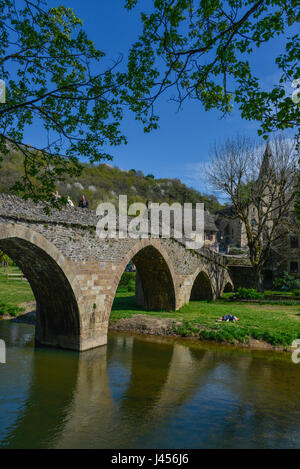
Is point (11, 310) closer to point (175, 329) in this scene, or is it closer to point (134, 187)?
point (175, 329)

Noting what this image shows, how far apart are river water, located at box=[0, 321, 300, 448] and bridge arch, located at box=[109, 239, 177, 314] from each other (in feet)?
16.4

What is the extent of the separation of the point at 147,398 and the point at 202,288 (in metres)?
17.8

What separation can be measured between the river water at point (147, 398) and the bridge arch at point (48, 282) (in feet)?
2.25

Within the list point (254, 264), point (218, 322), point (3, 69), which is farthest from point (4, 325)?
point (254, 264)

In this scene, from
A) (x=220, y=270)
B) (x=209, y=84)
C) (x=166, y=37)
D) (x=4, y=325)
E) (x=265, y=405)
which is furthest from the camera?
(x=220, y=270)

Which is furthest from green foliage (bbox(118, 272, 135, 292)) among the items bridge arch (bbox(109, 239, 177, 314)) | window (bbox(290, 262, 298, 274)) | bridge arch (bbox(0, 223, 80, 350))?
window (bbox(290, 262, 298, 274))

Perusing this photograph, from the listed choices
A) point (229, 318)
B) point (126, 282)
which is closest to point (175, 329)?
point (229, 318)

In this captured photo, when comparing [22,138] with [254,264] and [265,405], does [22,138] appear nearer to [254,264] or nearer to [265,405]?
[265,405]

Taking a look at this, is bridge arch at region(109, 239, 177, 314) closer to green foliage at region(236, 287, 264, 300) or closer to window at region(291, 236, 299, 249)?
green foliage at region(236, 287, 264, 300)

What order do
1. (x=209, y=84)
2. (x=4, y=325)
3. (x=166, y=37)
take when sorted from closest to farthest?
1. (x=166, y=37)
2. (x=209, y=84)
3. (x=4, y=325)

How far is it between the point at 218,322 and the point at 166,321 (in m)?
2.39

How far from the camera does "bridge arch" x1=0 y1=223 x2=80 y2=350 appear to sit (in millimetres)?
10070

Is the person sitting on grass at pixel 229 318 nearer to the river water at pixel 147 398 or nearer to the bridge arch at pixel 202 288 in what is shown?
the river water at pixel 147 398

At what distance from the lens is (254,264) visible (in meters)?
25.5
